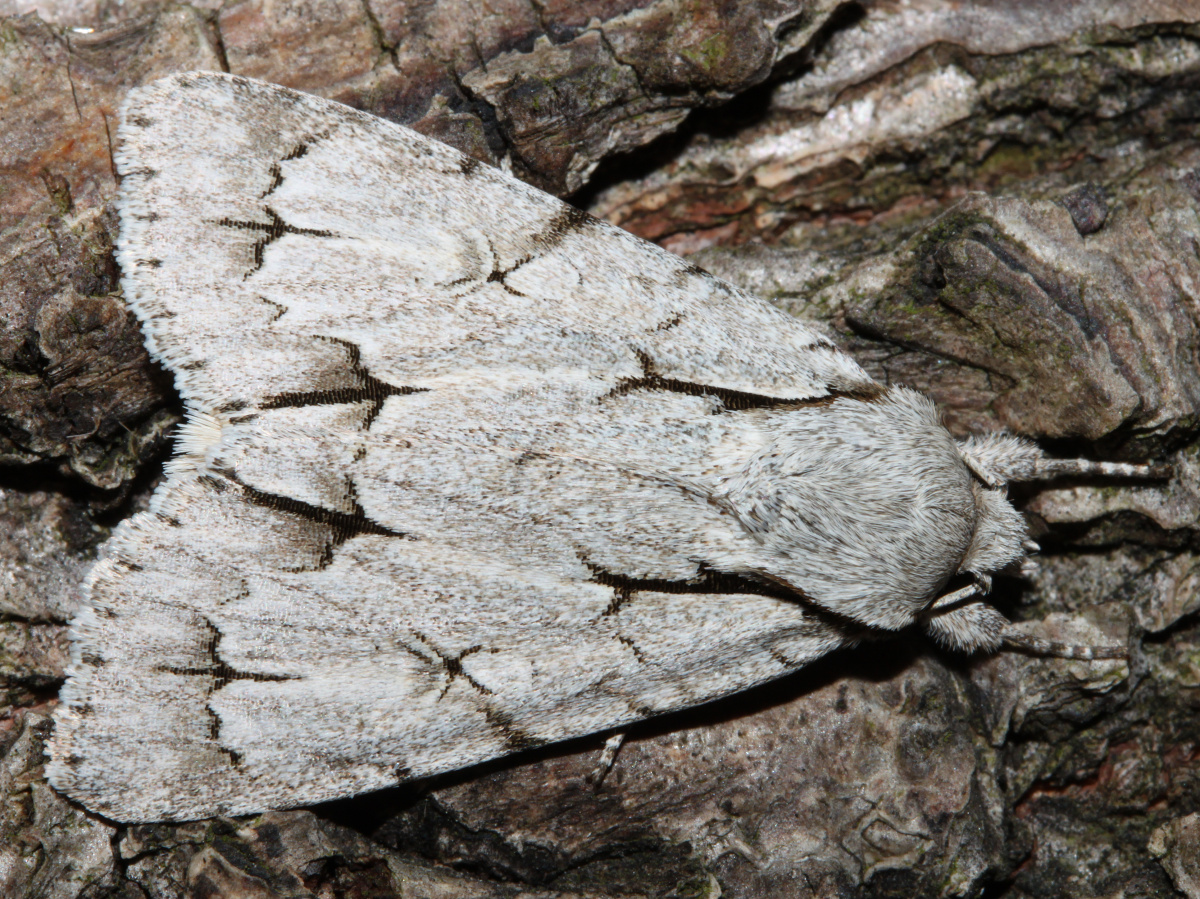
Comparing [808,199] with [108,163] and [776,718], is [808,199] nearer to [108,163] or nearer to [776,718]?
[776,718]

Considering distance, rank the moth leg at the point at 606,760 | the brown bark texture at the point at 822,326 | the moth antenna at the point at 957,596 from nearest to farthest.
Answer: the brown bark texture at the point at 822,326
the moth leg at the point at 606,760
the moth antenna at the point at 957,596

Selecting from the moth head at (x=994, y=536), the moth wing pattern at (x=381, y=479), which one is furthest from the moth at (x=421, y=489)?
the moth head at (x=994, y=536)

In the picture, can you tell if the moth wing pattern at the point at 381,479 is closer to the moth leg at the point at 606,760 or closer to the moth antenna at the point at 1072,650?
the moth leg at the point at 606,760

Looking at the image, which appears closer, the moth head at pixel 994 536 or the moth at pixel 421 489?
the moth at pixel 421 489

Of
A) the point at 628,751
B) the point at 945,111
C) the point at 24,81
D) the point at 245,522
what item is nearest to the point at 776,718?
the point at 628,751

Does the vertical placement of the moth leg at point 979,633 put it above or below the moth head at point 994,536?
below

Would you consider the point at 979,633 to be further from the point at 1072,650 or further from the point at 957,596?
the point at 1072,650

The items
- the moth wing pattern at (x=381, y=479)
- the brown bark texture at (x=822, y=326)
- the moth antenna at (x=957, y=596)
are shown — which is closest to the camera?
the moth wing pattern at (x=381, y=479)
